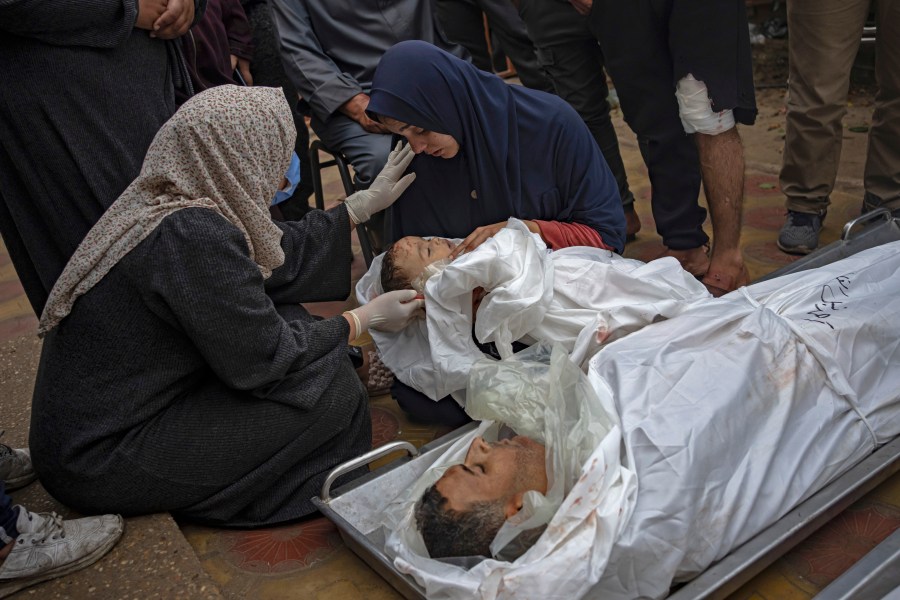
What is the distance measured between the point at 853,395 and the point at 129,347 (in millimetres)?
1873

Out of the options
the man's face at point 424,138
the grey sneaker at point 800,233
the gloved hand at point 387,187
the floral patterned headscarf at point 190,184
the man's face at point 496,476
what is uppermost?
the floral patterned headscarf at point 190,184

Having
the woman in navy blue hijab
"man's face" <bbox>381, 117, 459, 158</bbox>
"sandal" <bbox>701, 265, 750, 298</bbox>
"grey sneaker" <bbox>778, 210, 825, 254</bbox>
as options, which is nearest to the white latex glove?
the woman in navy blue hijab

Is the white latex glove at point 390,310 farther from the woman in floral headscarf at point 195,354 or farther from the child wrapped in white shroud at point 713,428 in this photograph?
the child wrapped in white shroud at point 713,428

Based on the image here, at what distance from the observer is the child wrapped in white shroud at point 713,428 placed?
1.70m

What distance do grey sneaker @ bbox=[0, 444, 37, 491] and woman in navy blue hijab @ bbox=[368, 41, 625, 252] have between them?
154 cm

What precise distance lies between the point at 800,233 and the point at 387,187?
1.85 meters

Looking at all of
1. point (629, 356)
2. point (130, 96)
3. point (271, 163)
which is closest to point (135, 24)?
point (130, 96)

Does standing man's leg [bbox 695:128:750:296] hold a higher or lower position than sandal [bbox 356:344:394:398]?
higher

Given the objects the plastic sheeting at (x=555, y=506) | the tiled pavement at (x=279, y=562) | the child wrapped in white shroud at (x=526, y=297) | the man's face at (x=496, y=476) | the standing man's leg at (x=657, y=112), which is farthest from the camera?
the standing man's leg at (x=657, y=112)

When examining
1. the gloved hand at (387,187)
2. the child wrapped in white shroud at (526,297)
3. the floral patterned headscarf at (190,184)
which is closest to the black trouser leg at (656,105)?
the child wrapped in white shroud at (526,297)

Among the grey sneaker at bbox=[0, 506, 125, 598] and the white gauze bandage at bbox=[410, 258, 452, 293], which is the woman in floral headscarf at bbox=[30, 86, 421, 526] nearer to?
the grey sneaker at bbox=[0, 506, 125, 598]

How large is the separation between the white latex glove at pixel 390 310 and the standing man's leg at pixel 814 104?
186cm

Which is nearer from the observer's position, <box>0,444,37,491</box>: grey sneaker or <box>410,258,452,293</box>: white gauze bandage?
<box>0,444,37,491</box>: grey sneaker

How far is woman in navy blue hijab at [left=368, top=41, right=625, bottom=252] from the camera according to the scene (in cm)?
275
